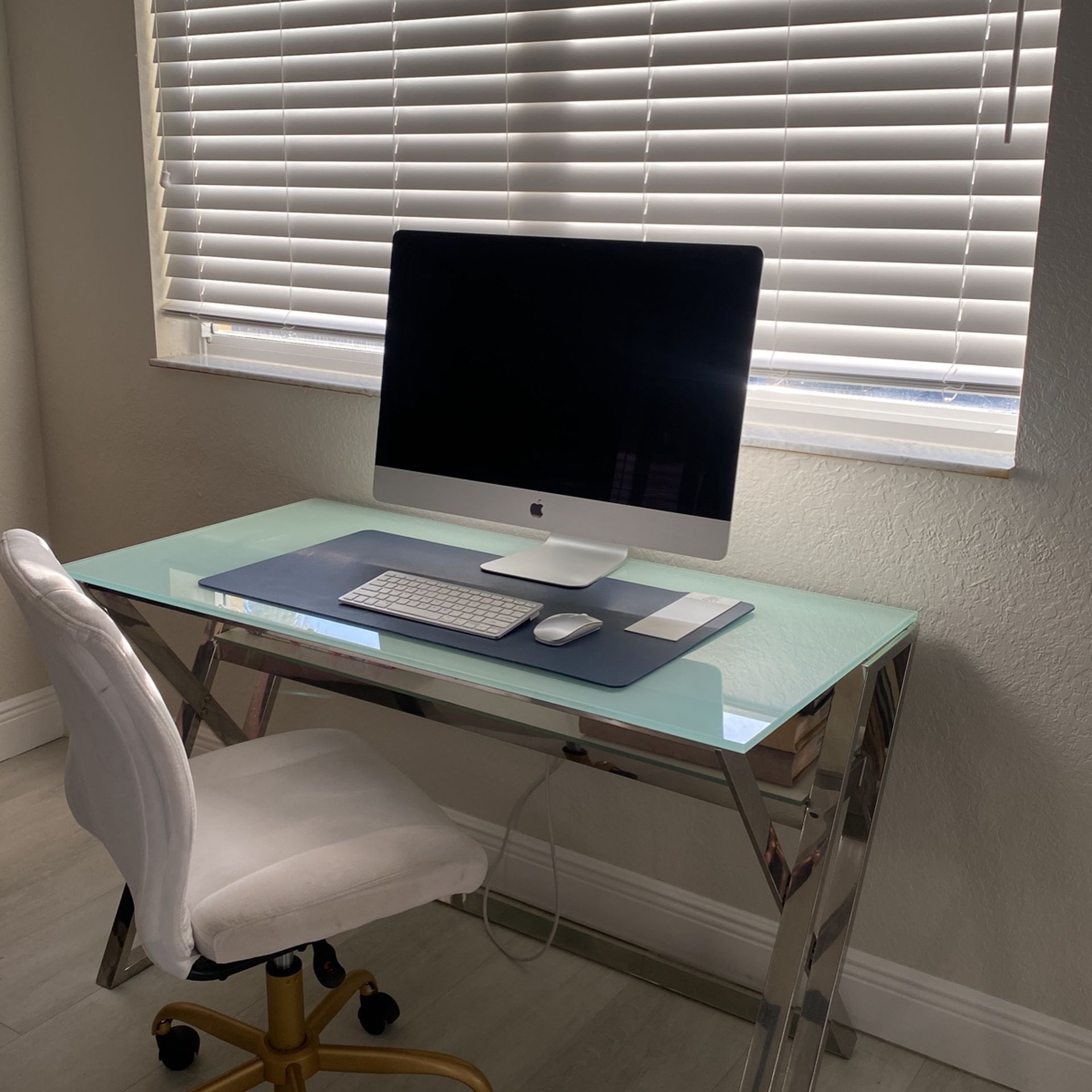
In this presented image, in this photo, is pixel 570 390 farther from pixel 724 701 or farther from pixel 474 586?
pixel 724 701

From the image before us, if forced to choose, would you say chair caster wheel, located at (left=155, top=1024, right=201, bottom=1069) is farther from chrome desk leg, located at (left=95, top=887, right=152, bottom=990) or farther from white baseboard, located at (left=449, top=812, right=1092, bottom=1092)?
white baseboard, located at (left=449, top=812, right=1092, bottom=1092)

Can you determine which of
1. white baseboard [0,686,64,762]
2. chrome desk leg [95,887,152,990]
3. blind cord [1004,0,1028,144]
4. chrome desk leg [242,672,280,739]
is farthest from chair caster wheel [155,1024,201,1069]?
blind cord [1004,0,1028,144]

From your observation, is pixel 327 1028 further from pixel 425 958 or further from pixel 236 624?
pixel 236 624

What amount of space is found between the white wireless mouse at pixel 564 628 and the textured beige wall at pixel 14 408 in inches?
65.4

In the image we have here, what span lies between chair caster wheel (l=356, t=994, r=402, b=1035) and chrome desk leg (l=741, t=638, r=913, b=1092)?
618 millimetres

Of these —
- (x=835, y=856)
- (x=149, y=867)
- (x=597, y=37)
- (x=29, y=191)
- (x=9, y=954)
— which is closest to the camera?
(x=149, y=867)

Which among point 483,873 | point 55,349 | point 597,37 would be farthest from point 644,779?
point 55,349

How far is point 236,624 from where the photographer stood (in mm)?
1608

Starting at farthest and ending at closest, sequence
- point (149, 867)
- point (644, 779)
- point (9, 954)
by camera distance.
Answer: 1. point (9, 954)
2. point (644, 779)
3. point (149, 867)

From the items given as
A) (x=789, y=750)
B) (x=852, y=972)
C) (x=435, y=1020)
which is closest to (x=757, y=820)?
(x=789, y=750)

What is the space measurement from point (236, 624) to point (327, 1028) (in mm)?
710

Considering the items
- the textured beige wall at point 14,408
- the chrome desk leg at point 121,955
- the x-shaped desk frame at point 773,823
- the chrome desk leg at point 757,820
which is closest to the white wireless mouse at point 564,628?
the x-shaped desk frame at point 773,823

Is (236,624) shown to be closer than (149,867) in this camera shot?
No

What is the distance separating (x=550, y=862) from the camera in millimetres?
2236
